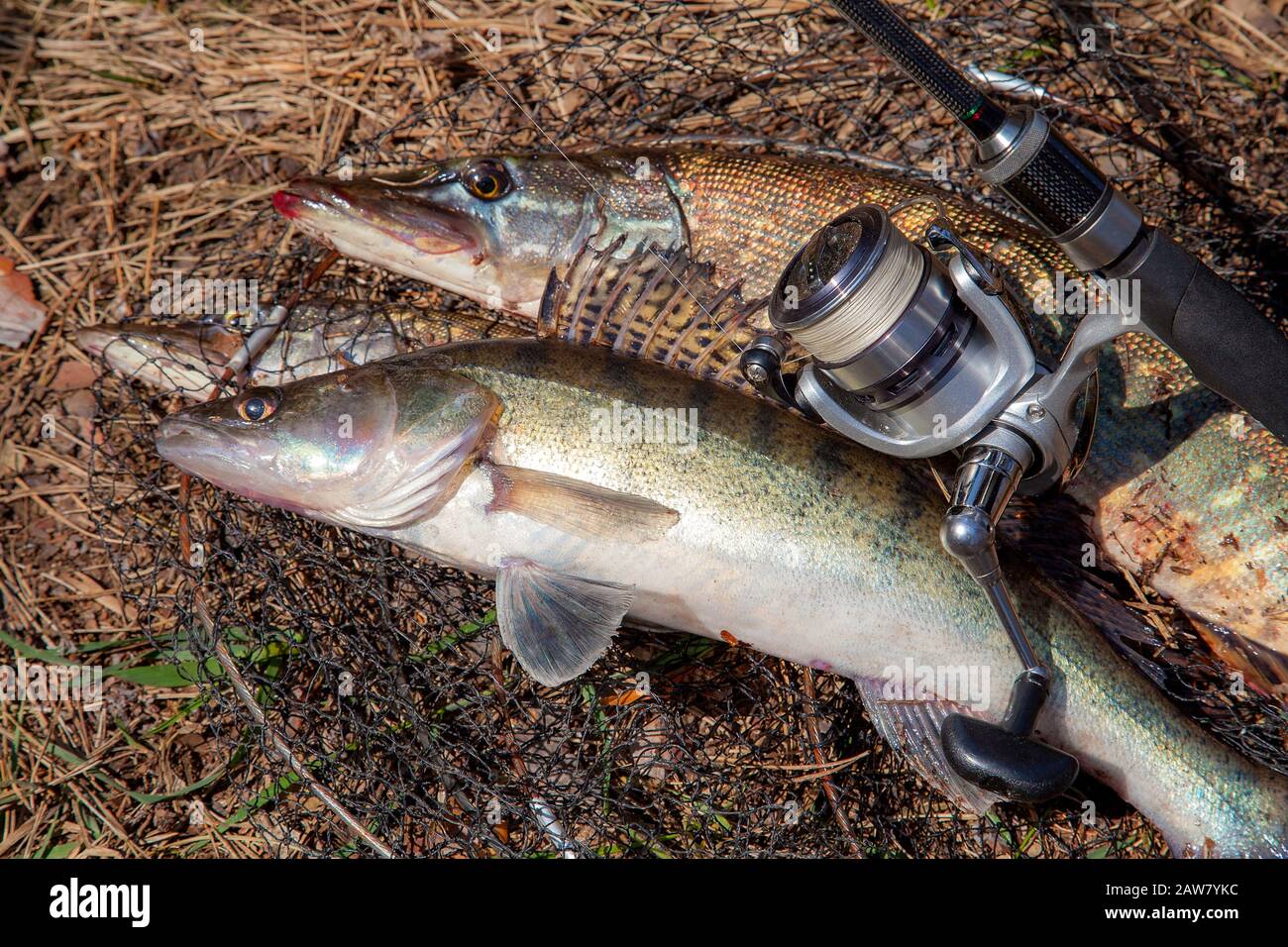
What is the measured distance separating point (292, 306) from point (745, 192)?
5.80 ft

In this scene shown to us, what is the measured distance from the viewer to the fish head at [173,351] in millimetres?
3619

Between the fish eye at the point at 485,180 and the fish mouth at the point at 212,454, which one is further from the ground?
the fish eye at the point at 485,180

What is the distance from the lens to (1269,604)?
10.4ft

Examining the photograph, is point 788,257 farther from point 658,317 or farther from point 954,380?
point 954,380

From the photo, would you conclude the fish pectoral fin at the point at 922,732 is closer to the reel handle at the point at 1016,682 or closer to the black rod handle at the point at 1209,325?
the reel handle at the point at 1016,682

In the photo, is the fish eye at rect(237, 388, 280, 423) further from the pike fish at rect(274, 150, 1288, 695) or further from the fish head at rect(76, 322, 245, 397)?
the pike fish at rect(274, 150, 1288, 695)

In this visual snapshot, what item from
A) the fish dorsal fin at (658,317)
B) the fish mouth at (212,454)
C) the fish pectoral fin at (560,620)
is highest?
the fish dorsal fin at (658,317)

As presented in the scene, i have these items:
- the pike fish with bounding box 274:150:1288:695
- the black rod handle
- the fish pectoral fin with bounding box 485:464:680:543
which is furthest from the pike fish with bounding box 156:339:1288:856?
the black rod handle

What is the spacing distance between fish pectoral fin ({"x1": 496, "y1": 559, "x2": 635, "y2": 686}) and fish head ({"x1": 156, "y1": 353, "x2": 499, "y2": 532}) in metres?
0.38

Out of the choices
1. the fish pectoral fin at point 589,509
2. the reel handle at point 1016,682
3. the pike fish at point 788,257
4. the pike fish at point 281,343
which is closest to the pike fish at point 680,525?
the fish pectoral fin at point 589,509

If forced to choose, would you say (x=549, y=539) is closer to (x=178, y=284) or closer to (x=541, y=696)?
(x=541, y=696)

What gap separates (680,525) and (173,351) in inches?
81.9

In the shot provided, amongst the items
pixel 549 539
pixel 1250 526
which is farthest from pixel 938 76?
pixel 1250 526

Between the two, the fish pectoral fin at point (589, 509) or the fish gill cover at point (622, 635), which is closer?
the fish pectoral fin at point (589, 509)
